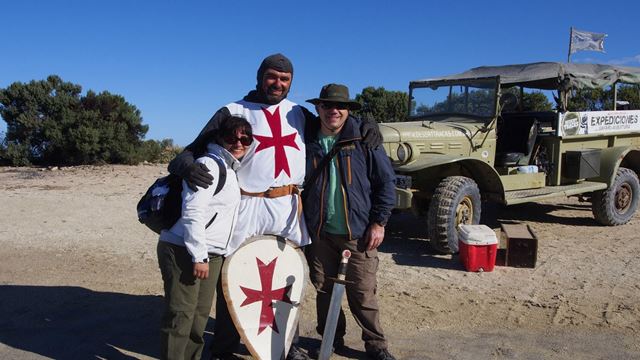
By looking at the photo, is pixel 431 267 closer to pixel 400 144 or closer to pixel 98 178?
pixel 400 144

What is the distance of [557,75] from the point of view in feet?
23.1

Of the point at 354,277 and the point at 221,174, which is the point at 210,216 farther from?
the point at 354,277

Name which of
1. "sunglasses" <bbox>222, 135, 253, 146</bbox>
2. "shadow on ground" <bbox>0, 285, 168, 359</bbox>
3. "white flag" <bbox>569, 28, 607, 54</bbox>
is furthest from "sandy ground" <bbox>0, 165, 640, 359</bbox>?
"white flag" <bbox>569, 28, 607, 54</bbox>

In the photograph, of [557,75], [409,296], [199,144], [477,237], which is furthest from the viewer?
[557,75]

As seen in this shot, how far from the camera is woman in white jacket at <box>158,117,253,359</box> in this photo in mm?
2777

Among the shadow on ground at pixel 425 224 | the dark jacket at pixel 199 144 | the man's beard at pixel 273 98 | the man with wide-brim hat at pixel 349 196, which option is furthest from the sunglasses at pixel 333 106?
the shadow on ground at pixel 425 224

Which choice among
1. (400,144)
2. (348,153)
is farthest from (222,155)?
(400,144)

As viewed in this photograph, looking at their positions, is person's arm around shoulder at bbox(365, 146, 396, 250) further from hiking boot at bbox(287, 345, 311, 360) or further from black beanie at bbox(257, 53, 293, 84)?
hiking boot at bbox(287, 345, 311, 360)

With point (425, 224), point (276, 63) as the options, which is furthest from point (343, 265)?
point (425, 224)

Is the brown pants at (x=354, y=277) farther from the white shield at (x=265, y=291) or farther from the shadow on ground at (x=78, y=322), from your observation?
the shadow on ground at (x=78, y=322)

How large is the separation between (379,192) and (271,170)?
662 mm

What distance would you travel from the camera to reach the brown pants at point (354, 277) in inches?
132

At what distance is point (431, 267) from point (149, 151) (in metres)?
13.8

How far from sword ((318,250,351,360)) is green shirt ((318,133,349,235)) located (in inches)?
6.6
